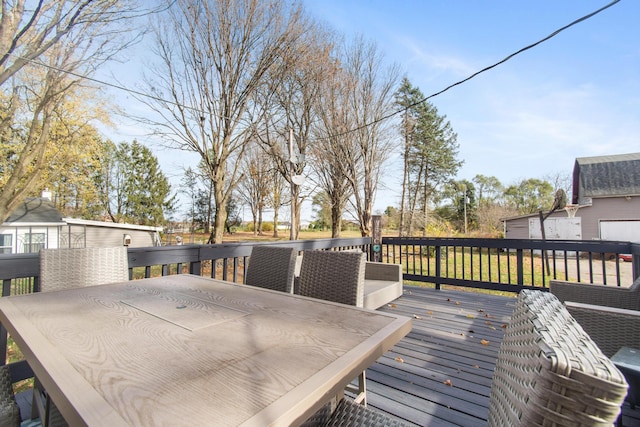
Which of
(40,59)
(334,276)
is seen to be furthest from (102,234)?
(334,276)

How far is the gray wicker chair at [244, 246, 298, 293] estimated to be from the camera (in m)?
2.23

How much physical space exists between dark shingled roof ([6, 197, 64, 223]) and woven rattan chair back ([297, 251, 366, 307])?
49.3 ft

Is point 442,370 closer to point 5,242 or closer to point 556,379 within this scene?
point 556,379

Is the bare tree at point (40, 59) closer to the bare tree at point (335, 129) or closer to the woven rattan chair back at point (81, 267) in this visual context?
the woven rattan chair back at point (81, 267)

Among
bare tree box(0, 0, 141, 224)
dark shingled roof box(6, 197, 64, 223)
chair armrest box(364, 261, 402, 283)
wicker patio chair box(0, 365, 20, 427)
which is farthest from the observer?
dark shingled roof box(6, 197, 64, 223)

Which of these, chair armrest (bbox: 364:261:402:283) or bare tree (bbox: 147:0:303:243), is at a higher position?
bare tree (bbox: 147:0:303:243)

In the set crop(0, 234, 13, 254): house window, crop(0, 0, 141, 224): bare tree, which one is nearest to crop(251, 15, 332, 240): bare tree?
crop(0, 0, 141, 224): bare tree

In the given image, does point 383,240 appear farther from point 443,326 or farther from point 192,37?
point 192,37

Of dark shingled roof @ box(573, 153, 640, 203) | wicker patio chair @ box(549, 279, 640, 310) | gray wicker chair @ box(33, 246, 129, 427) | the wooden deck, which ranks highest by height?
dark shingled roof @ box(573, 153, 640, 203)

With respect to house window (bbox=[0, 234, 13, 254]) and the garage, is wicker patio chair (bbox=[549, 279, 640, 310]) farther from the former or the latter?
house window (bbox=[0, 234, 13, 254])

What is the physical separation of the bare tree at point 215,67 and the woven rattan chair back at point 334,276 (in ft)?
20.9

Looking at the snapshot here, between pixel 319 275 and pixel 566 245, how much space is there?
12.3 feet

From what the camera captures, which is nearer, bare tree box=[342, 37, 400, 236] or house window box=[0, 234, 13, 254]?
bare tree box=[342, 37, 400, 236]

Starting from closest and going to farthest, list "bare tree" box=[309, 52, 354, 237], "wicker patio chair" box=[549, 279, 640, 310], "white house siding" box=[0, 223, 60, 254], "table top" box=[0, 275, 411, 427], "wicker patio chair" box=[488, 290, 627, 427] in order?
"wicker patio chair" box=[488, 290, 627, 427], "table top" box=[0, 275, 411, 427], "wicker patio chair" box=[549, 279, 640, 310], "bare tree" box=[309, 52, 354, 237], "white house siding" box=[0, 223, 60, 254]
